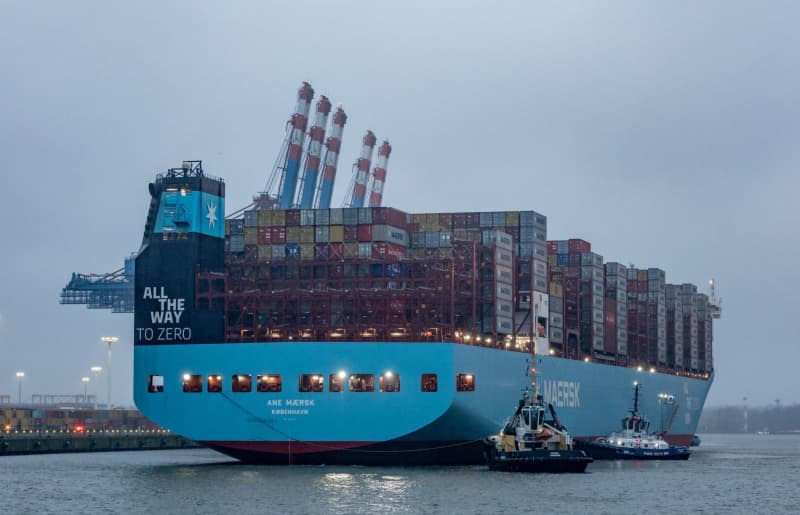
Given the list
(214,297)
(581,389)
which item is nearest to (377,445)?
(214,297)

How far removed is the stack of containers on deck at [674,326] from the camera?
123500mm

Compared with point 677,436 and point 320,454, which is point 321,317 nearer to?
point 320,454

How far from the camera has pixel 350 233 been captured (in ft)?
257

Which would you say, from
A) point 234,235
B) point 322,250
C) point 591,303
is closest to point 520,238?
point 591,303

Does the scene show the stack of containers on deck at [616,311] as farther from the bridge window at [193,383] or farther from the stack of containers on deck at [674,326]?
the bridge window at [193,383]

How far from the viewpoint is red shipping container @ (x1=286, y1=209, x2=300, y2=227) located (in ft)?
261

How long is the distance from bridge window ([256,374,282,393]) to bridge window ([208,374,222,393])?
93.4 inches

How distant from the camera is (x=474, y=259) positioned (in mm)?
79125

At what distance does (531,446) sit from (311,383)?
545 inches

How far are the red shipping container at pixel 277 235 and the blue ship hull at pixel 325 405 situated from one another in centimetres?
731

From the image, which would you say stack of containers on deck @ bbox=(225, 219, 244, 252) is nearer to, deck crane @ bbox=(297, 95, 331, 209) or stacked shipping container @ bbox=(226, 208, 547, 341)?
stacked shipping container @ bbox=(226, 208, 547, 341)

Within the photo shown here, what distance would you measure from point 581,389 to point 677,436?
33.5 meters

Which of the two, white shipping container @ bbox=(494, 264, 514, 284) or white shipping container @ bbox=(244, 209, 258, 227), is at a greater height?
white shipping container @ bbox=(244, 209, 258, 227)

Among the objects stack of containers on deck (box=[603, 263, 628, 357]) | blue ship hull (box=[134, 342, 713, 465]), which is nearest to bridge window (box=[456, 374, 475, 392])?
blue ship hull (box=[134, 342, 713, 465])
